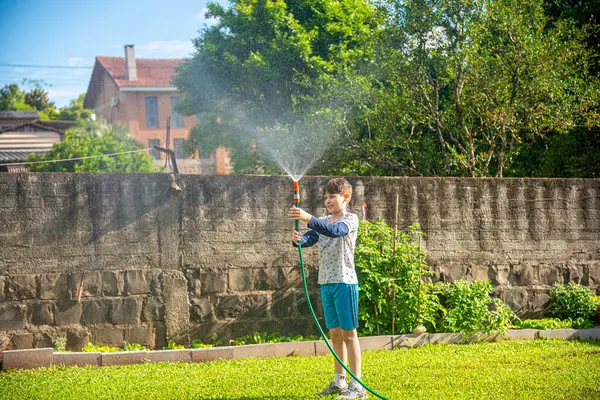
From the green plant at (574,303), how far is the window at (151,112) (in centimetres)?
4270

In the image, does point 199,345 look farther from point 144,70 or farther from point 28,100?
point 28,100

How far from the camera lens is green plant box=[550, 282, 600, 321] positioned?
9.66 metres

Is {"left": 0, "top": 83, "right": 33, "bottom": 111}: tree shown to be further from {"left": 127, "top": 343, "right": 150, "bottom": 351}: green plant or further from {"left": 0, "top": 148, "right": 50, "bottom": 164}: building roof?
{"left": 127, "top": 343, "right": 150, "bottom": 351}: green plant

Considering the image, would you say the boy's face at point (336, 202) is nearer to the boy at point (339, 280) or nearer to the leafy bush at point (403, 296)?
the boy at point (339, 280)

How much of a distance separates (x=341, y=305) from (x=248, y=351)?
2.30m

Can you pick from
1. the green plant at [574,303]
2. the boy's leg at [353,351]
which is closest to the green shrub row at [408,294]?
the green plant at [574,303]

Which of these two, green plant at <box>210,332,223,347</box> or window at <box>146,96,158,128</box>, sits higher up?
window at <box>146,96,158,128</box>

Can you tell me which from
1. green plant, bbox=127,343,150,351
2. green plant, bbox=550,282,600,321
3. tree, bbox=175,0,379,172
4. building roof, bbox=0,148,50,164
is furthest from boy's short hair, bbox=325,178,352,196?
building roof, bbox=0,148,50,164

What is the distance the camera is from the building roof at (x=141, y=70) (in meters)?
48.9

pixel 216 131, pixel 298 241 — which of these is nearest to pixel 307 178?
pixel 298 241

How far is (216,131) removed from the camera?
30.8 m

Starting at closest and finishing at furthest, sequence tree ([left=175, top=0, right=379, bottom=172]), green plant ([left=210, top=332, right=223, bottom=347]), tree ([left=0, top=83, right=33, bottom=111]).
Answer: green plant ([left=210, top=332, right=223, bottom=347])
tree ([left=175, top=0, right=379, bottom=172])
tree ([left=0, top=83, right=33, bottom=111])

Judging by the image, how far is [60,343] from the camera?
7652 millimetres

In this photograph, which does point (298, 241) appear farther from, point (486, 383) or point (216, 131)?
point (216, 131)
